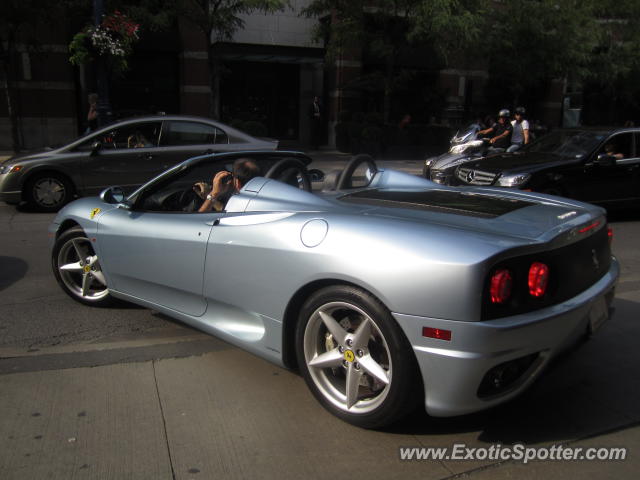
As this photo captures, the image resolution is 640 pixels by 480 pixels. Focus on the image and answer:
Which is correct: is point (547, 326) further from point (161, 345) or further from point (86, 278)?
point (86, 278)

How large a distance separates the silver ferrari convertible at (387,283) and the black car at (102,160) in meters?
5.93

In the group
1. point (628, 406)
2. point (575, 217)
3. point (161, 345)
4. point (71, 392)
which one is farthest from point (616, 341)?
point (71, 392)

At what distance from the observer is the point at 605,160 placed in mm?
8773

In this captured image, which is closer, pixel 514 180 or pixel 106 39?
pixel 514 180

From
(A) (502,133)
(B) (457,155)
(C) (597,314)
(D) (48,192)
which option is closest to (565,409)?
(C) (597,314)

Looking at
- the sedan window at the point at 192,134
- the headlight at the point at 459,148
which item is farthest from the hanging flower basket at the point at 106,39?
the headlight at the point at 459,148

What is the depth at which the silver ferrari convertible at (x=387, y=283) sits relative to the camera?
2566 millimetres

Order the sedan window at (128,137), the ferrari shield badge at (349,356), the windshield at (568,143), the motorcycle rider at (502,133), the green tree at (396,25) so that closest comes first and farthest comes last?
the ferrari shield badge at (349,356) → the windshield at (568,143) → the sedan window at (128,137) → the motorcycle rider at (502,133) → the green tree at (396,25)

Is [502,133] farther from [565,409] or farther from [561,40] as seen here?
[565,409]

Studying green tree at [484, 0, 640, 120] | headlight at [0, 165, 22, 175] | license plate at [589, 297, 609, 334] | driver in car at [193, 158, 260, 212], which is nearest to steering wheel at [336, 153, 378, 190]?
driver in car at [193, 158, 260, 212]

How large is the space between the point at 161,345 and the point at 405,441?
2.01 meters

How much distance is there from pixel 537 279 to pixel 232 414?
1.74m

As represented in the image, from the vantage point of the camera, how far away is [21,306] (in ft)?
16.5

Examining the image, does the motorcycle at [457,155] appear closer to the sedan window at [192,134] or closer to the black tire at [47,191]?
the sedan window at [192,134]
